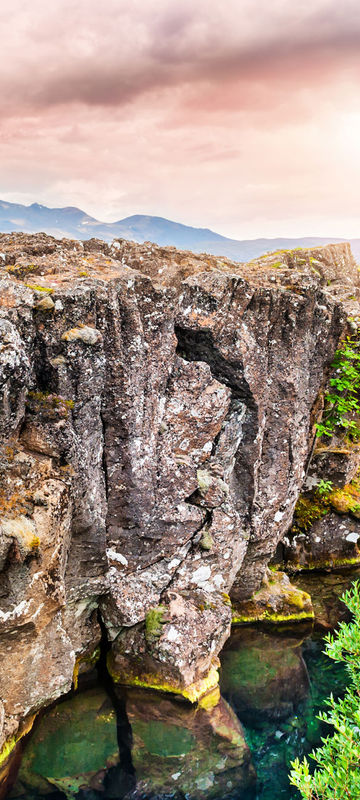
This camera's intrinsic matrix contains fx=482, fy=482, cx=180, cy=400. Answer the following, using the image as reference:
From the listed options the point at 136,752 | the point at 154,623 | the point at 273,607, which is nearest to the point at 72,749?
the point at 136,752

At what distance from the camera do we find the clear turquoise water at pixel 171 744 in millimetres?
12250

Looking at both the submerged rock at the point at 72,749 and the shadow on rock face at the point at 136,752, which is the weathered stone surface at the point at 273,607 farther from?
the submerged rock at the point at 72,749

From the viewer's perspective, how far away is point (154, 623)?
1425 centimetres

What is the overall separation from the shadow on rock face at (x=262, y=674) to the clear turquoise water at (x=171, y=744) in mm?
40

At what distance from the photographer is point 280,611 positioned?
727 inches

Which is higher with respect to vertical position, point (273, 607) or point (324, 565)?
point (273, 607)

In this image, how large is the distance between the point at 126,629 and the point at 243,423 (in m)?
7.38

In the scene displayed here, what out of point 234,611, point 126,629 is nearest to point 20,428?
point 126,629

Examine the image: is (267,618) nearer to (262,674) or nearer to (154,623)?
(262,674)

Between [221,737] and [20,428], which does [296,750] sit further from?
[20,428]

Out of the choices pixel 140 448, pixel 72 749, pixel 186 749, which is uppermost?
pixel 140 448

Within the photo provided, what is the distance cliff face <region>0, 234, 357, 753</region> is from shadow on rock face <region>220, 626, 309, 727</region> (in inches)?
65.7

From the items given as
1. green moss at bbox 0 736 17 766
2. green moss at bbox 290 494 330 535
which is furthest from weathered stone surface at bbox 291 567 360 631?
green moss at bbox 0 736 17 766

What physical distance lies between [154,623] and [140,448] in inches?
210
